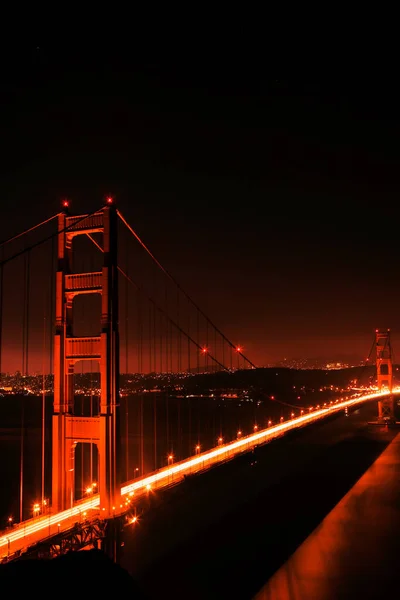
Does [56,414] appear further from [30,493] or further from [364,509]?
[30,493]

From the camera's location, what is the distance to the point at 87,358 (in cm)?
1639

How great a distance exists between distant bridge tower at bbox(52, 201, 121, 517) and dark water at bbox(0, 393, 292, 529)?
4.26 ft

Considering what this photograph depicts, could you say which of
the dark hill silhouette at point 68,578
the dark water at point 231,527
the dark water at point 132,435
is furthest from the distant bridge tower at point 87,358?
the dark hill silhouette at point 68,578

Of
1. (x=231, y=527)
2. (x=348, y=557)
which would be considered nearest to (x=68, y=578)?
(x=348, y=557)

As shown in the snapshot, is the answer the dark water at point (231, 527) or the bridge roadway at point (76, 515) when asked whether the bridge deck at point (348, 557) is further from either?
the bridge roadway at point (76, 515)

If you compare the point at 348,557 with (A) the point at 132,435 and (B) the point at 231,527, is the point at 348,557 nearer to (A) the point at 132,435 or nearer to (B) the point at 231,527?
(B) the point at 231,527

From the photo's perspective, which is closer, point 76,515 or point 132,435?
point 76,515

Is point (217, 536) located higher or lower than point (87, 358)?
lower

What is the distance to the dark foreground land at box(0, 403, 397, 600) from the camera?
9.70 m

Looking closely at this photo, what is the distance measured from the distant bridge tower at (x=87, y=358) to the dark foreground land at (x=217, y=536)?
2.43m

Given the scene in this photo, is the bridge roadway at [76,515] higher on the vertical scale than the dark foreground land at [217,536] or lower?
higher

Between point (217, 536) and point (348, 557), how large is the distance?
503cm

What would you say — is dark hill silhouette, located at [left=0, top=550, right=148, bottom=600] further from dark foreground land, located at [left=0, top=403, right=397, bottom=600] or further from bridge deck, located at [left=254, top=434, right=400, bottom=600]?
bridge deck, located at [left=254, top=434, right=400, bottom=600]

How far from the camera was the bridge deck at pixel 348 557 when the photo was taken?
17375 millimetres
